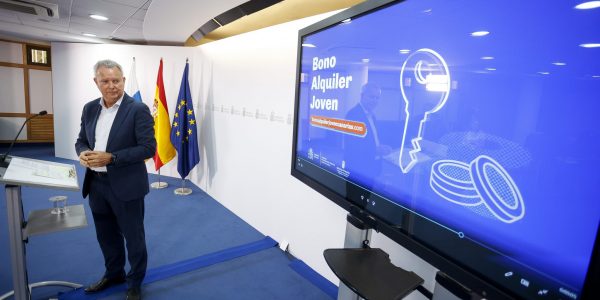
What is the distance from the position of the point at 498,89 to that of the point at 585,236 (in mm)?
400

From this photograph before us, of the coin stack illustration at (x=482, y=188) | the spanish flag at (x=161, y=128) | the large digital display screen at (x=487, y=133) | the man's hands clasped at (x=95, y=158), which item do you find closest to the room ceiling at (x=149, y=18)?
the spanish flag at (x=161, y=128)

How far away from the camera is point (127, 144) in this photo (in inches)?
77.9

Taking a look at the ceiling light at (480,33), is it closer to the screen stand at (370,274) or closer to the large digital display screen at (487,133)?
the large digital display screen at (487,133)

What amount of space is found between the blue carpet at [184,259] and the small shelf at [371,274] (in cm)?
134

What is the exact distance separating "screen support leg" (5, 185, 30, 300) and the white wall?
188cm

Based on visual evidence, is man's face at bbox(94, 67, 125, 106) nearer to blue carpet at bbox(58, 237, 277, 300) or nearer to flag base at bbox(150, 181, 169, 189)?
blue carpet at bbox(58, 237, 277, 300)

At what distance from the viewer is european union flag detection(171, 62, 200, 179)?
4.49 meters

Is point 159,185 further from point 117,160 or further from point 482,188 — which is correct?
point 482,188

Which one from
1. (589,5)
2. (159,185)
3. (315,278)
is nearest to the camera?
(589,5)

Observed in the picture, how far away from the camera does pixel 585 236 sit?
2.16ft

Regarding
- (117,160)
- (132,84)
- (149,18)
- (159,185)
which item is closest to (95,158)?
(117,160)

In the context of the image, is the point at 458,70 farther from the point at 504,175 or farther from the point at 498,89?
the point at 504,175

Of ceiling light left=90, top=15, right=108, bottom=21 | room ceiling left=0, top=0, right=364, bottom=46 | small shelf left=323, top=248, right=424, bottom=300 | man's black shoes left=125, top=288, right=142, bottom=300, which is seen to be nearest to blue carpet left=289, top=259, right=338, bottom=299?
man's black shoes left=125, top=288, right=142, bottom=300

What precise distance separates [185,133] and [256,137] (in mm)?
1699
